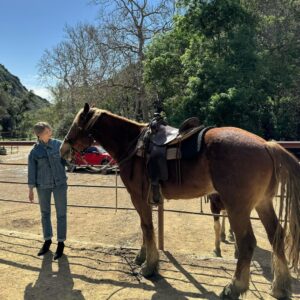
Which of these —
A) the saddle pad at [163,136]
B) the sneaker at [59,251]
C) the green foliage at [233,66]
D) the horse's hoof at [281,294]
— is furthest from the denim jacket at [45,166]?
the green foliage at [233,66]

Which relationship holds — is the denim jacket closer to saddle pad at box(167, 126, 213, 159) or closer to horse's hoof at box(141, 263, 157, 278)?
horse's hoof at box(141, 263, 157, 278)

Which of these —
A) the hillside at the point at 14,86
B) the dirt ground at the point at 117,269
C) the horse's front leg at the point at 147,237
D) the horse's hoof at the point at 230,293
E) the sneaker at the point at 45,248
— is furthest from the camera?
the hillside at the point at 14,86

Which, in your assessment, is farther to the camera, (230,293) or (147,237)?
(147,237)

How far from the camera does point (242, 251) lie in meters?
3.14

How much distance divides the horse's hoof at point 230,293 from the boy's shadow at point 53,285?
4.42 feet

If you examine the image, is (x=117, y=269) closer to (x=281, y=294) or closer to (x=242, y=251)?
(x=242, y=251)

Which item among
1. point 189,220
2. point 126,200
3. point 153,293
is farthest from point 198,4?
point 153,293

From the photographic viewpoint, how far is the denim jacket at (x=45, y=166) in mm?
4285

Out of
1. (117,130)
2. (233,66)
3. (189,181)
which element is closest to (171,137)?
(189,181)

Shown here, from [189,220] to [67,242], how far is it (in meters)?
3.00

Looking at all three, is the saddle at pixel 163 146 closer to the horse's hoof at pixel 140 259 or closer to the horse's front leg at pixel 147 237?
the horse's front leg at pixel 147 237

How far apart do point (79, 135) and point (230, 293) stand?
2269 mm

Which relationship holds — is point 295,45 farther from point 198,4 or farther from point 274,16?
point 198,4

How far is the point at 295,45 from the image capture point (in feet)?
Answer: 56.3
